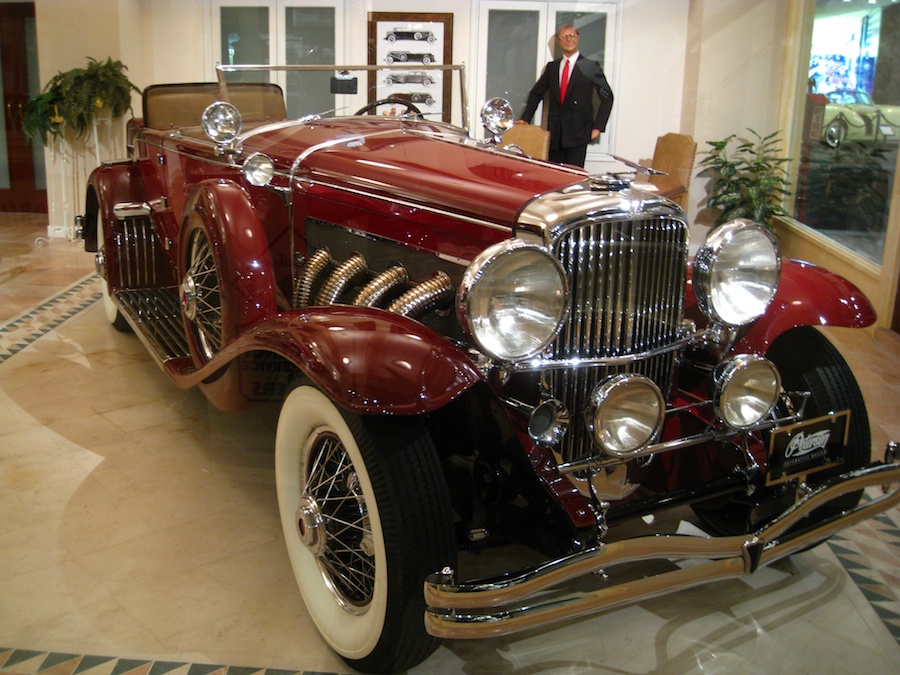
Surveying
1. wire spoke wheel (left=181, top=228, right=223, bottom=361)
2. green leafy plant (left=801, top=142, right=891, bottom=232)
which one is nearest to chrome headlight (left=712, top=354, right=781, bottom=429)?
wire spoke wheel (left=181, top=228, right=223, bottom=361)

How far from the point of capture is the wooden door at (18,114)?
7.74 metres

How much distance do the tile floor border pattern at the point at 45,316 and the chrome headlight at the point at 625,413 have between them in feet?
11.1

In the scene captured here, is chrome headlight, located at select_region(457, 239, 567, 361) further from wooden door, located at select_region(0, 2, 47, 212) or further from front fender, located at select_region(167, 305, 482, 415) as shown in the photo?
wooden door, located at select_region(0, 2, 47, 212)

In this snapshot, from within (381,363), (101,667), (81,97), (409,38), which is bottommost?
(101,667)

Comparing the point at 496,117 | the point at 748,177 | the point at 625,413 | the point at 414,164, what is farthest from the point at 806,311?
the point at 748,177

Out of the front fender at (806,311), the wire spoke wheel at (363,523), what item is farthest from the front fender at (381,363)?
the front fender at (806,311)

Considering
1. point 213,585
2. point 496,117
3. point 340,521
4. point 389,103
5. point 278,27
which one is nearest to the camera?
point 340,521

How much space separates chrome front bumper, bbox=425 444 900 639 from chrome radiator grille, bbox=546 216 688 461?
12.4 inches

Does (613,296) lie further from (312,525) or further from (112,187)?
(112,187)

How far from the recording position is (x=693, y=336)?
2312 mm

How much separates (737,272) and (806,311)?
335 millimetres

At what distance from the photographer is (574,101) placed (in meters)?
6.32

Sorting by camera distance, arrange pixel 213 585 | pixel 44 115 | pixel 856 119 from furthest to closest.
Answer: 1. pixel 44 115
2. pixel 856 119
3. pixel 213 585

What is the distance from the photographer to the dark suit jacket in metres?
6.33
